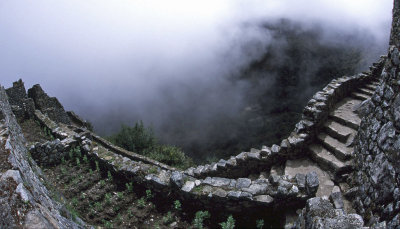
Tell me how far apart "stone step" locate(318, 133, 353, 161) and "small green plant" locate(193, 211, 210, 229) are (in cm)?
404

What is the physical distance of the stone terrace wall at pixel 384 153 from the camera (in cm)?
418

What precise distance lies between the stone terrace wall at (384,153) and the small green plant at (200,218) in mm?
2927

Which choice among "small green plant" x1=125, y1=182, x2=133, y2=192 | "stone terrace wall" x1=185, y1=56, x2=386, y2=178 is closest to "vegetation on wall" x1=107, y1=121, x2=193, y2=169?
"stone terrace wall" x1=185, y1=56, x2=386, y2=178

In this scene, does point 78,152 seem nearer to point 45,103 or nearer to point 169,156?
point 169,156

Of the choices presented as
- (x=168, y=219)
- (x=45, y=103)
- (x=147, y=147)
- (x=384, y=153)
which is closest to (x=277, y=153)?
(x=384, y=153)

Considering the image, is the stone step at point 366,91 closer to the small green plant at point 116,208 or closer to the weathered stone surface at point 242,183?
the weathered stone surface at point 242,183

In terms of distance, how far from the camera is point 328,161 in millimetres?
7352

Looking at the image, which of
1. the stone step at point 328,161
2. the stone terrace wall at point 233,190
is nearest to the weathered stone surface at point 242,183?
the stone terrace wall at point 233,190

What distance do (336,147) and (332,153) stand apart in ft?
0.69

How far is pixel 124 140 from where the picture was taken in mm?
15320

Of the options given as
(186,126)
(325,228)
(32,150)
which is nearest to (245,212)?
(325,228)

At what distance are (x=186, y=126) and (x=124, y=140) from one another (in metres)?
13.5

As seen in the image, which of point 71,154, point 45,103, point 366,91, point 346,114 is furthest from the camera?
point 45,103

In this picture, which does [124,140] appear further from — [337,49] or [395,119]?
[337,49]
